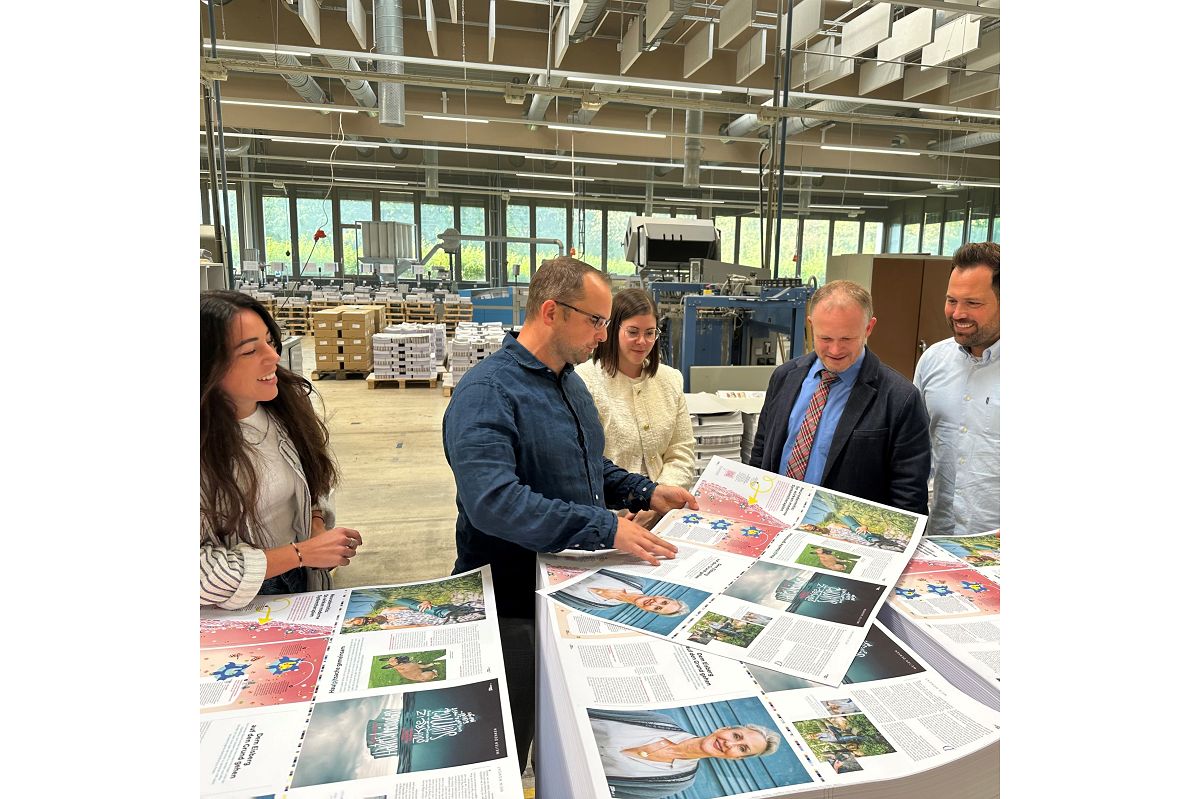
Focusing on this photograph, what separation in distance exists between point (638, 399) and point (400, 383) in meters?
6.40

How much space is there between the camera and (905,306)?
7.50m

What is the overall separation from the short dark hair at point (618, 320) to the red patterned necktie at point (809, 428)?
2.64ft

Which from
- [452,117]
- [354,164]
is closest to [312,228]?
[354,164]

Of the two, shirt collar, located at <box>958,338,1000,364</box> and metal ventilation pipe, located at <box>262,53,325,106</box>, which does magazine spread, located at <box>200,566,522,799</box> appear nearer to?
shirt collar, located at <box>958,338,1000,364</box>

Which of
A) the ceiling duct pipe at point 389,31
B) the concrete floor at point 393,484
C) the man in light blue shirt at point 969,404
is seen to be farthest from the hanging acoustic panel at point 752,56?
the man in light blue shirt at point 969,404

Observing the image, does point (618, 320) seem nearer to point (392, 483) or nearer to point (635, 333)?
point (635, 333)

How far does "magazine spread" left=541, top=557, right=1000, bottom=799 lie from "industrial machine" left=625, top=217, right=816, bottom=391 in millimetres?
4151

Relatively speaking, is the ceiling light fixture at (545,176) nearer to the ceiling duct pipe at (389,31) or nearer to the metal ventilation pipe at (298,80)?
the ceiling duct pipe at (389,31)

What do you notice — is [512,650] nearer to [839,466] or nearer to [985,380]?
[839,466]

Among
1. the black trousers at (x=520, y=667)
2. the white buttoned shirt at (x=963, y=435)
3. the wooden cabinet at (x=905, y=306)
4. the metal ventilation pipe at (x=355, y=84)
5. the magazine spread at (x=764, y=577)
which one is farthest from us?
the metal ventilation pipe at (x=355, y=84)

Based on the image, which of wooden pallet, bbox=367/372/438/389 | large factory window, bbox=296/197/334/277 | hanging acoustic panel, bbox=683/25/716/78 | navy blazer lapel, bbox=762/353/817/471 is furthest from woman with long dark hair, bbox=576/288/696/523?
large factory window, bbox=296/197/334/277

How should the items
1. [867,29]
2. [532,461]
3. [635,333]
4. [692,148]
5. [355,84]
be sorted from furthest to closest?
[692,148], [355,84], [867,29], [635,333], [532,461]

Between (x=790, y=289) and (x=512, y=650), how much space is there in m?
4.58

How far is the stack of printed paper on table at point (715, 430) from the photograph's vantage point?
404cm
